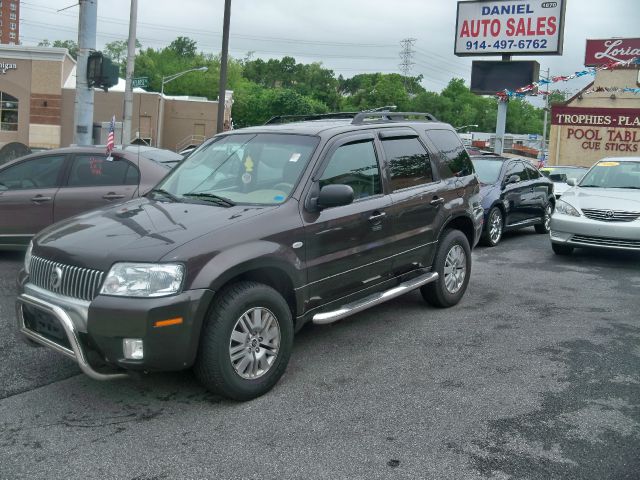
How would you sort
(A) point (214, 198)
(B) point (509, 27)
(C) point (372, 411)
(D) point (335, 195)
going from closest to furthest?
(C) point (372, 411), (D) point (335, 195), (A) point (214, 198), (B) point (509, 27)

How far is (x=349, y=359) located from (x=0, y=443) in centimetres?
256

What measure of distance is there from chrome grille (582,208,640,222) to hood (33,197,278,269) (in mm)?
6461

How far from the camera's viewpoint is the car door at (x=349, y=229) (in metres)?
5.02

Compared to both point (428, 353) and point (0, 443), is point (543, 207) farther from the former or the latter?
point (0, 443)

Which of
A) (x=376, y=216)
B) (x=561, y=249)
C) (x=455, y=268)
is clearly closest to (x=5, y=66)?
(x=561, y=249)

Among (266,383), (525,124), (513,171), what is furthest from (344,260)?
(525,124)

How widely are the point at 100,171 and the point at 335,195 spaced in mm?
4728

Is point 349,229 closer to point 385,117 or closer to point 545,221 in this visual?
point 385,117

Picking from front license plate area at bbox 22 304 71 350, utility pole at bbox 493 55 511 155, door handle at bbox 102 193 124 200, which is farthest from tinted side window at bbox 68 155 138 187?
utility pole at bbox 493 55 511 155

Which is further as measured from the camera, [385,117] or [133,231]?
[385,117]

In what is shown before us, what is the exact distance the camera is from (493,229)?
11492mm

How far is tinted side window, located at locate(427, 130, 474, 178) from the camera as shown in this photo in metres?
6.83

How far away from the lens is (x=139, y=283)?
4.00 meters

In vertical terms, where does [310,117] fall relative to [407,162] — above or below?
above
